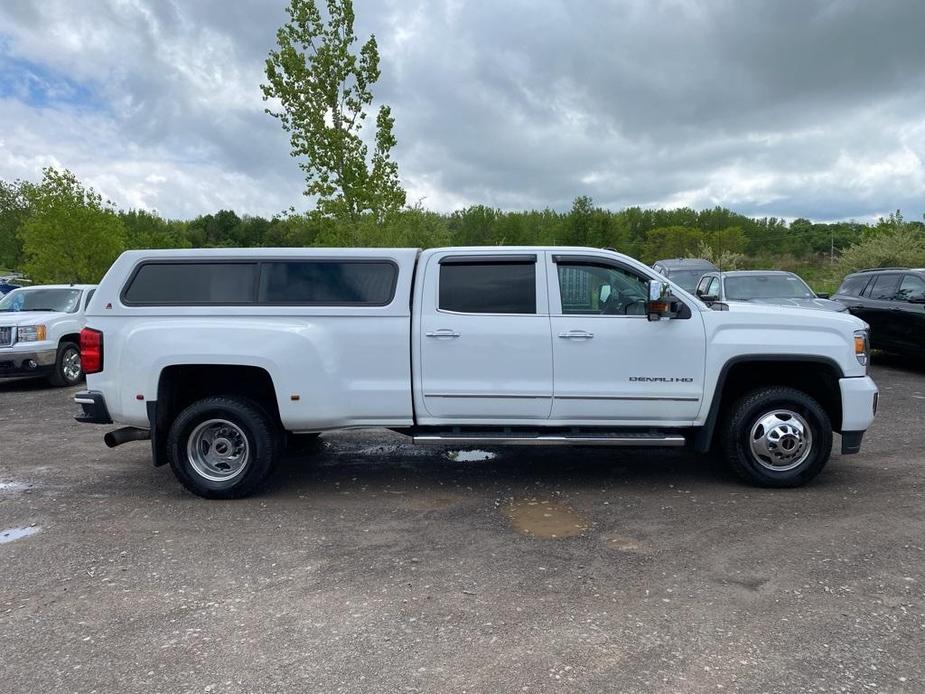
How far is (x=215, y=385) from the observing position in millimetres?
5777

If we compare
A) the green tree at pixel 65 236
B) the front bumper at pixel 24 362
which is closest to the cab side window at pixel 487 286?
the front bumper at pixel 24 362

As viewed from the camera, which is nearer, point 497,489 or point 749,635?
point 749,635

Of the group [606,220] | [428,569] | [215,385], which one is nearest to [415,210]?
[215,385]

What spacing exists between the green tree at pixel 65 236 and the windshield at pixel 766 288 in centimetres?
2049

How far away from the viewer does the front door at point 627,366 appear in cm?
541

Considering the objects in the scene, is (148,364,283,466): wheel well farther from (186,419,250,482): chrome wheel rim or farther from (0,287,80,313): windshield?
(0,287,80,313): windshield

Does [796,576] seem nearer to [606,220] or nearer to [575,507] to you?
[575,507]

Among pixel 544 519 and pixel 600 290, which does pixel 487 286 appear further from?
pixel 544 519

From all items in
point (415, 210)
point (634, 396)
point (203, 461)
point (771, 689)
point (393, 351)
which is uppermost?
point (415, 210)

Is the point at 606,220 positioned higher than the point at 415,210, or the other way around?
the point at 606,220

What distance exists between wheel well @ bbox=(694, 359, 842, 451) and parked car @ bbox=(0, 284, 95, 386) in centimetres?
1011

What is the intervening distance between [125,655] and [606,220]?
5565cm

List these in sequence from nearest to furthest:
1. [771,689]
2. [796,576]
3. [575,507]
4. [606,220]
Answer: [771,689] → [796,576] → [575,507] → [606,220]

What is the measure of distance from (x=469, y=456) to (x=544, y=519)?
1939 millimetres
